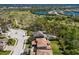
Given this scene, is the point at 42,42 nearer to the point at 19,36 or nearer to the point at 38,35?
the point at 38,35

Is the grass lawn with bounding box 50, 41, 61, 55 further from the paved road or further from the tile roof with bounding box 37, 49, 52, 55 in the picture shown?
the paved road

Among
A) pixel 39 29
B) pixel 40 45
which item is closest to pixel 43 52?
pixel 40 45

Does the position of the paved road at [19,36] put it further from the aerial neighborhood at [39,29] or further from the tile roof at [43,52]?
the tile roof at [43,52]

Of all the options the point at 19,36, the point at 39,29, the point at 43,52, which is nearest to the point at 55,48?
the point at 43,52

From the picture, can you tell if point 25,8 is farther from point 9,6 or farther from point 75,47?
point 75,47

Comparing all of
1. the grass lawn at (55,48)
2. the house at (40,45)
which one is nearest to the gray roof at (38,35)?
the house at (40,45)

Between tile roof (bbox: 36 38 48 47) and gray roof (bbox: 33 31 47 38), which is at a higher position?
gray roof (bbox: 33 31 47 38)

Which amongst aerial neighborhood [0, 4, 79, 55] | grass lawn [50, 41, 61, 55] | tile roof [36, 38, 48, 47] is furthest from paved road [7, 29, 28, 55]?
grass lawn [50, 41, 61, 55]

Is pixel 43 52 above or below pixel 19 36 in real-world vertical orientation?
below

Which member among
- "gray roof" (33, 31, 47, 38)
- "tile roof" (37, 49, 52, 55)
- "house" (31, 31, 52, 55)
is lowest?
"tile roof" (37, 49, 52, 55)
